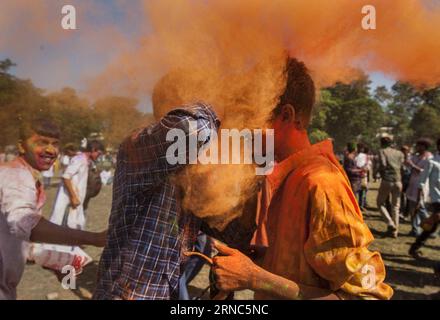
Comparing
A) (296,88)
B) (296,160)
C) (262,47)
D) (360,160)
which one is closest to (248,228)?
(296,160)

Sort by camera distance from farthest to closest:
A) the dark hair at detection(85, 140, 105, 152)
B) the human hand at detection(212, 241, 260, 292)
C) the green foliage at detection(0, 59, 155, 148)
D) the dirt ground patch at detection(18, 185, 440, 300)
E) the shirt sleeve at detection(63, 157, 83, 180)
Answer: the dark hair at detection(85, 140, 105, 152)
the shirt sleeve at detection(63, 157, 83, 180)
the dirt ground patch at detection(18, 185, 440, 300)
the green foliage at detection(0, 59, 155, 148)
the human hand at detection(212, 241, 260, 292)

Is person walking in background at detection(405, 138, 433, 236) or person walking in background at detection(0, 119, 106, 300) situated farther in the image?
person walking in background at detection(405, 138, 433, 236)

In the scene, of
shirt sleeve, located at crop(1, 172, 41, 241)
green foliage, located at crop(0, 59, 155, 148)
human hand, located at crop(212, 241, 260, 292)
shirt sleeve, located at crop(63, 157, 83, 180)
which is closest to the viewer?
human hand, located at crop(212, 241, 260, 292)

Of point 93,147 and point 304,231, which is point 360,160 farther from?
point 304,231

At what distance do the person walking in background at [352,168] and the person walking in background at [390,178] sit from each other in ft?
1.06

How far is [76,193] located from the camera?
14.0 ft

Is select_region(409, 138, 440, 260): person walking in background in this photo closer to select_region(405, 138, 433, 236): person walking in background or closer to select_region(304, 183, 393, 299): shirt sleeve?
select_region(405, 138, 433, 236): person walking in background

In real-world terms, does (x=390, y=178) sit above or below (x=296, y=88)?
below

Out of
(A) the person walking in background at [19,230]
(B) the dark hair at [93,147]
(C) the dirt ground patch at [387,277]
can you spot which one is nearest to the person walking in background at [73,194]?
(B) the dark hair at [93,147]

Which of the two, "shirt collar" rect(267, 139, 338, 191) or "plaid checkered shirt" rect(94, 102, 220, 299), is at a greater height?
"shirt collar" rect(267, 139, 338, 191)

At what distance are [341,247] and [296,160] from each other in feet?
1.35

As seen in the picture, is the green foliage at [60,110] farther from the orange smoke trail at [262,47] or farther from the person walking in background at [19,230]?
the person walking in background at [19,230]

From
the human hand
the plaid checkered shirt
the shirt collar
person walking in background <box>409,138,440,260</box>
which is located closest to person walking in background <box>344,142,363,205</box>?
person walking in background <box>409,138,440,260</box>

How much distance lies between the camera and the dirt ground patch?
10.7 feet
